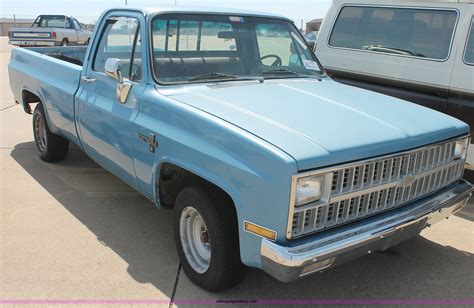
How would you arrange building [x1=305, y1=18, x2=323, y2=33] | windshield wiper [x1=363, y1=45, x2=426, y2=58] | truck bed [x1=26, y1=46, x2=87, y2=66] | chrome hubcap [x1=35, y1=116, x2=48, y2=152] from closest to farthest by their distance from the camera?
windshield wiper [x1=363, y1=45, x2=426, y2=58]
chrome hubcap [x1=35, y1=116, x2=48, y2=152]
truck bed [x1=26, y1=46, x2=87, y2=66]
building [x1=305, y1=18, x2=323, y2=33]

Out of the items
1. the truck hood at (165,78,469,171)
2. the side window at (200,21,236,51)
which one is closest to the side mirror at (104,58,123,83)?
the truck hood at (165,78,469,171)

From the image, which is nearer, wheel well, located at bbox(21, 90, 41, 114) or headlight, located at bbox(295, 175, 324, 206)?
headlight, located at bbox(295, 175, 324, 206)

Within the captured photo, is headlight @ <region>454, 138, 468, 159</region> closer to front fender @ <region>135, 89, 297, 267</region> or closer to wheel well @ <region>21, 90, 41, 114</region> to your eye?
front fender @ <region>135, 89, 297, 267</region>

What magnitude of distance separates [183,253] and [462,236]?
8.16ft

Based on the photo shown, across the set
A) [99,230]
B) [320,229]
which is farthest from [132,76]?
[320,229]

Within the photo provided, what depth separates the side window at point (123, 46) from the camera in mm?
3920

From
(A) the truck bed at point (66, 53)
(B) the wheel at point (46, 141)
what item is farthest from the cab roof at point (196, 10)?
(A) the truck bed at point (66, 53)

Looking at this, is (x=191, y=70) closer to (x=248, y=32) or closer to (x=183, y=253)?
(x=248, y=32)

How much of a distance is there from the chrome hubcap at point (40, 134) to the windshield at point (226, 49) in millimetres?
2707

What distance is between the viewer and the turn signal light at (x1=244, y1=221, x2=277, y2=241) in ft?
8.75

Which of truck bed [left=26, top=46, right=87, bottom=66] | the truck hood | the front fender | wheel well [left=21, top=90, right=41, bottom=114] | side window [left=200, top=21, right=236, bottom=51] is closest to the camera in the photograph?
the front fender

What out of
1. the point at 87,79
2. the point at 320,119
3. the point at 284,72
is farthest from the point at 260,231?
the point at 87,79

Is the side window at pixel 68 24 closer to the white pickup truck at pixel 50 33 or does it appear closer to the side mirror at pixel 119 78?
the white pickup truck at pixel 50 33

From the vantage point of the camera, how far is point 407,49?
18.3 feet
